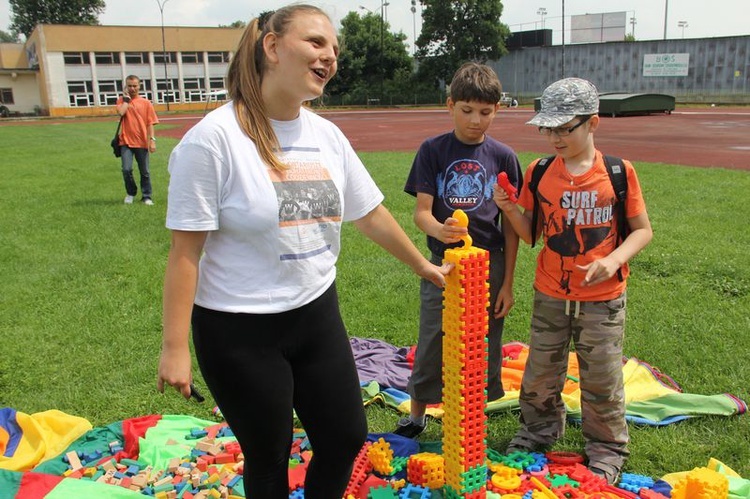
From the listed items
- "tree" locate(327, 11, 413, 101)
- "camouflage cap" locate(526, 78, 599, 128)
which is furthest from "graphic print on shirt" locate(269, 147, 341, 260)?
"tree" locate(327, 11, 413, 101)

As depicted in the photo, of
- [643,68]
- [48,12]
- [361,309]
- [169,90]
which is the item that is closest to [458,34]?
[643,68]

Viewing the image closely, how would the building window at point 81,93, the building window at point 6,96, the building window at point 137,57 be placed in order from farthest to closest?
the building window at point 6,96 < the building window at point 137,57 < the building window at point 81,93

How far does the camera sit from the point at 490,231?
2.96 meters

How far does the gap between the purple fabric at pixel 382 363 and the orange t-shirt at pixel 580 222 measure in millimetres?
1409

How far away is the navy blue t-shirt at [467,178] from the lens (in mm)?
2926

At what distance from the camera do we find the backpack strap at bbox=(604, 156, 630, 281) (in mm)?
2736

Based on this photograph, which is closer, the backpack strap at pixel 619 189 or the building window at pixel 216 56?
the backpack strap at pixel 619 189

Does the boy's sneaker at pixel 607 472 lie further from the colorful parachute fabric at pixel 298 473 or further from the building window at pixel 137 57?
the building window at pixel 137 57

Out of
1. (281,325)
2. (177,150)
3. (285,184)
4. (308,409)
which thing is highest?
(177,150)

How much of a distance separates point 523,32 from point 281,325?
64.1 m

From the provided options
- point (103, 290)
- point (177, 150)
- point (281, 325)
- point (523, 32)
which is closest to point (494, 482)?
point (281, 325)

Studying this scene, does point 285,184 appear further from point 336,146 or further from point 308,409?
point 308,409

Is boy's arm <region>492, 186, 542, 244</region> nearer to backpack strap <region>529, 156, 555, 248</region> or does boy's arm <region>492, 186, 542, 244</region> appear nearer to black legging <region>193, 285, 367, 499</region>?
backpack strap <region>529, 156, 555, 248</region>

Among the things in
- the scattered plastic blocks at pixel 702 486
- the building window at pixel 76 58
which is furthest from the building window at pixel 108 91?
the scattered plastic blocks at pixel 702 486
